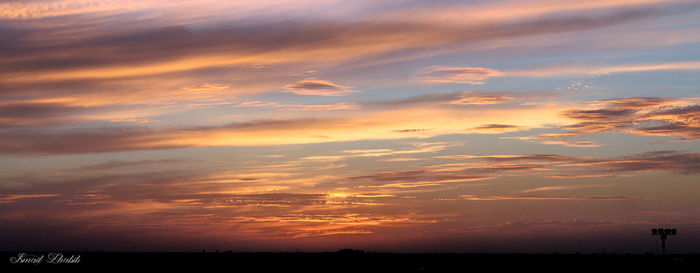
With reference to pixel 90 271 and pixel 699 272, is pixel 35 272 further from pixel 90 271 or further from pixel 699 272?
pixel 699 272

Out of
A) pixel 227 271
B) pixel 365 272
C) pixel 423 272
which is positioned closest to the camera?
pixel 423 272

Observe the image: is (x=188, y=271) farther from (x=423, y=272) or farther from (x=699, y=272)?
(x=699, y=272)

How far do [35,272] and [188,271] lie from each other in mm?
28172

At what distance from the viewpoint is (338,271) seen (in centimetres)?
14988

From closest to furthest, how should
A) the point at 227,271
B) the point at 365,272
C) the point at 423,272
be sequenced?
the point at 423,272, the point at 365,272, the point at 227,271

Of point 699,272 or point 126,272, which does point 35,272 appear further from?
point 699,272

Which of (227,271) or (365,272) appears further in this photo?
(227,271)

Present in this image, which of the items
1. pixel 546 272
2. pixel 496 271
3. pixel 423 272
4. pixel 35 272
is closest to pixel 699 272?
pixel 546 272

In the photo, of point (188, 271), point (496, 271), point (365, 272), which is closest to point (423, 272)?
point (365, 272)

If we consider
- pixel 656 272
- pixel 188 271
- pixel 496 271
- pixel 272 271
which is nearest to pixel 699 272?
pixel 656 272

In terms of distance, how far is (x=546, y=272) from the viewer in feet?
512

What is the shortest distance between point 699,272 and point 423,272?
6023cm

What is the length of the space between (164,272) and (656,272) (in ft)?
312

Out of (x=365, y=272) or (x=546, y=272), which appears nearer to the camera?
(x=365, y=272)
